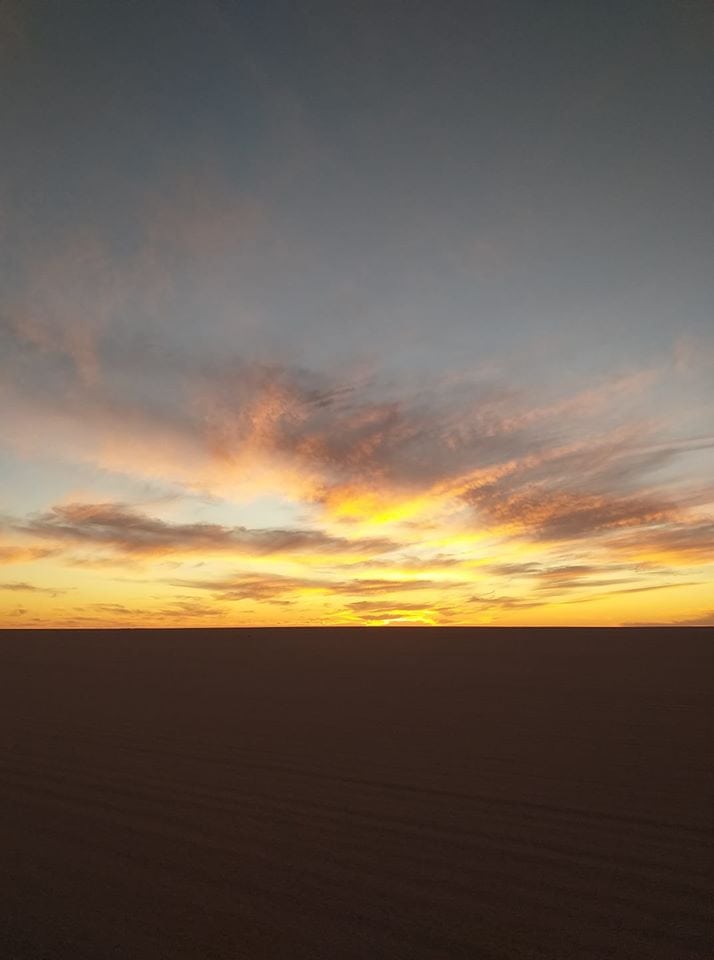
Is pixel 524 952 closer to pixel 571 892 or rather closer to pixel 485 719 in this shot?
pixel 571 892

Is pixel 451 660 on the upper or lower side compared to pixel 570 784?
upper

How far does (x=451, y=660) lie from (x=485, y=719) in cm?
817

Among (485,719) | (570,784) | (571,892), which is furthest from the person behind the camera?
(485,719)

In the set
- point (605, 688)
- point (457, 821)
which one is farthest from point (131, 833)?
point (605, 688)

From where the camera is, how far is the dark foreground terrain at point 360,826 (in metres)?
3.59

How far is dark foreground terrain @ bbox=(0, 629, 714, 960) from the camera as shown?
3594 millimetres

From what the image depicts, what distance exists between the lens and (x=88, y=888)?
4090 mm

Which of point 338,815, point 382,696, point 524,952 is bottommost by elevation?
point 524,952

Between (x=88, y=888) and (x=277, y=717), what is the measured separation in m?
5.76

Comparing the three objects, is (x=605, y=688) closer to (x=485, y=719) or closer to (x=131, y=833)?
(x=485, y=719)

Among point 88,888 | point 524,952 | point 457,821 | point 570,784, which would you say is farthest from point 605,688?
point 88,888

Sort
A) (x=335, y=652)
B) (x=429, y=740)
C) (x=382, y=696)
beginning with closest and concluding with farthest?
(x=429, y=740) < (x=382, y=696) < (x=335, y=652)

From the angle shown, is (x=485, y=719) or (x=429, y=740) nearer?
(x=429, y=740)

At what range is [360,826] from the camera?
5098mm
